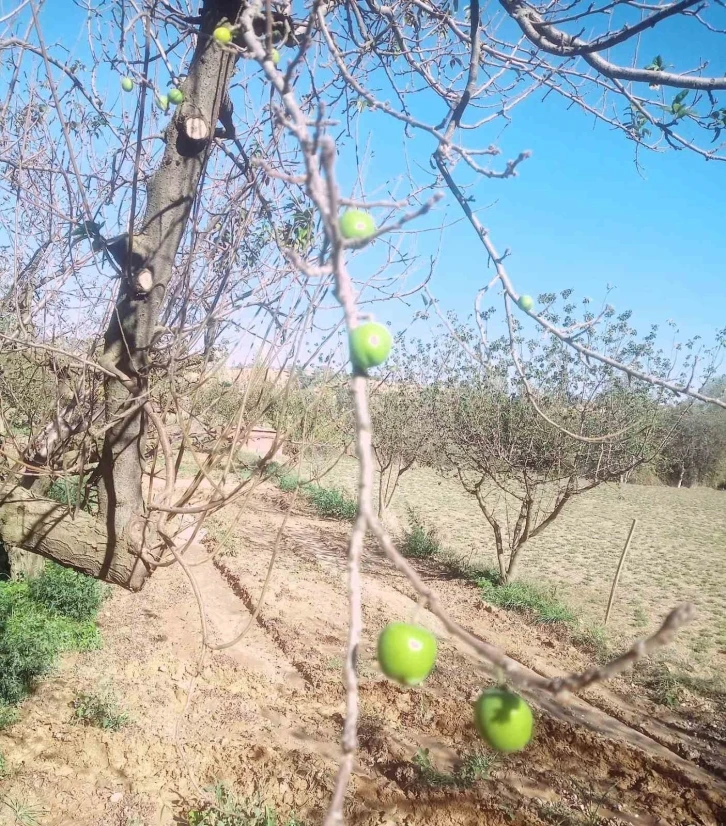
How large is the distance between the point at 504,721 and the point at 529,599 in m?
9.86

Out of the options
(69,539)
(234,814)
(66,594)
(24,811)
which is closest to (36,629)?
(66,594)

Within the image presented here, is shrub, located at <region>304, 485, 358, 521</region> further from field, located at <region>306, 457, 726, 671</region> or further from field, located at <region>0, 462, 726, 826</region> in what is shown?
field, located at <region>0, 462, 726, 826</region>

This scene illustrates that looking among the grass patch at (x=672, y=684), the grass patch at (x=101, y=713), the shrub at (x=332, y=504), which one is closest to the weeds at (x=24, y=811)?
the grass patch at (x=101, y=713)

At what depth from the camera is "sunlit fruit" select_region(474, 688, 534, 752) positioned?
2.70ft

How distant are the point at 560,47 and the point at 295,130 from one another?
153cm

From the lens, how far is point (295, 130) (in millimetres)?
729

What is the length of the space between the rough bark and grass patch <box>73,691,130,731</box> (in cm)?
368

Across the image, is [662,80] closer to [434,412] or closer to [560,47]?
[560,47]

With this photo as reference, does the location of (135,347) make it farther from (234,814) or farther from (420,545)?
(420,545)

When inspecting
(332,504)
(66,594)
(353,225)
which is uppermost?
(353,225)

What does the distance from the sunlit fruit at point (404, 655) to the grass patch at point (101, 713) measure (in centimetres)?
568

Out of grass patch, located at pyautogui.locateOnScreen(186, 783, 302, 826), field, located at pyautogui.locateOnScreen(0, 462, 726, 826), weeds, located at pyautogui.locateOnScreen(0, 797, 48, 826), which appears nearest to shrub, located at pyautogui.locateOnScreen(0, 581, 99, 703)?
field, located at pyautogui.locateOnScreen(0, 462, 726, 826)

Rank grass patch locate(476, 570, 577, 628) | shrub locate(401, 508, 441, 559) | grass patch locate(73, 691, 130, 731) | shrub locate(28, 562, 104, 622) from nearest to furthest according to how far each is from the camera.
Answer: grass patch locate(73, 691, 130, 731), shrub locate(28, 562, 104, 622), grass patch locate(476, 570, 577, 628), shrub locate(401, 508, 441, 559)

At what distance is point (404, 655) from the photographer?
79 cm
